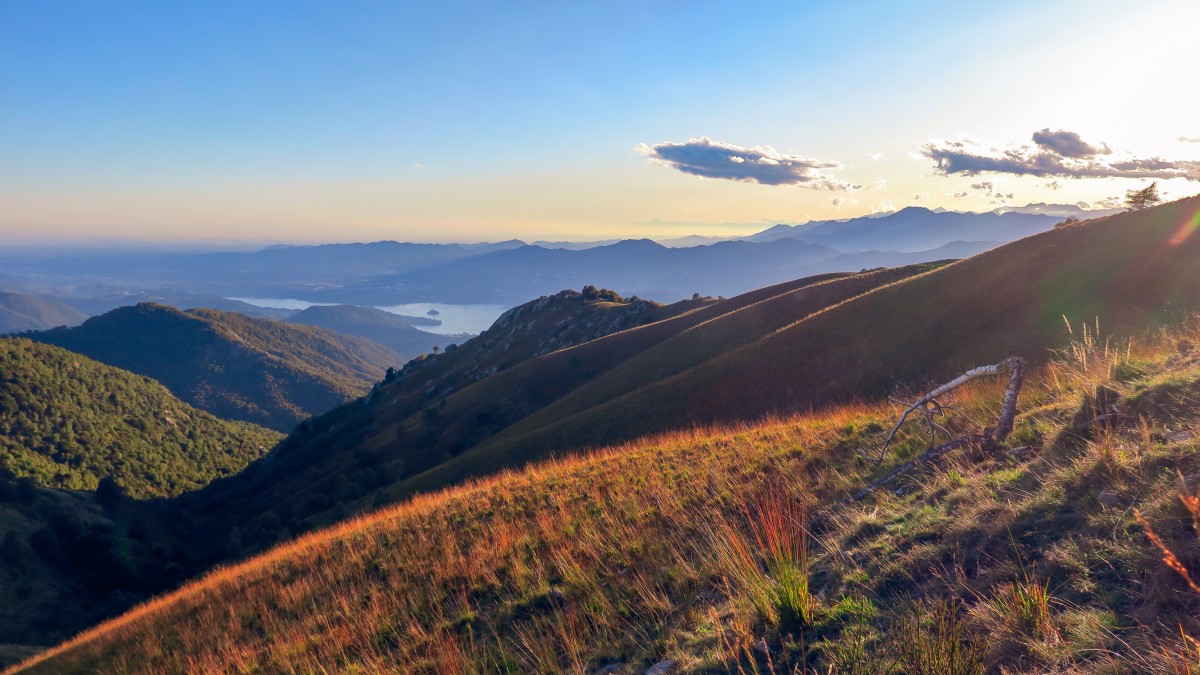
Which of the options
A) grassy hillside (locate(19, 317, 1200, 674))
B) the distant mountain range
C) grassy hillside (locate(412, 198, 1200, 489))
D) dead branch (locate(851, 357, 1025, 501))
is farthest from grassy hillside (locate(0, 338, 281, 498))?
dead branch (locate(851, 357, 1025, 501))

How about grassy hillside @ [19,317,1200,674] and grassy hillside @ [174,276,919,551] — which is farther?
grassy hillside @ [174,276,919,551]

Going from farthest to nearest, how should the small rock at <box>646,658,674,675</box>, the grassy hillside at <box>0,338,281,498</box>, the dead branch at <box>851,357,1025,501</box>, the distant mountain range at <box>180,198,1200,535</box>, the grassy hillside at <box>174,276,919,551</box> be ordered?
the grassy hillside at <box>0,338,281,498</box> → the grassy hillside at <box>174,276,919,551</box> → the distant mountain range at <box>180,198,1200,535</box> → the dead branch at <box>851,357,1025,501</box> → the small rock at <box>646,658,674,675</box>

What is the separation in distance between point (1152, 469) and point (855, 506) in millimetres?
2647

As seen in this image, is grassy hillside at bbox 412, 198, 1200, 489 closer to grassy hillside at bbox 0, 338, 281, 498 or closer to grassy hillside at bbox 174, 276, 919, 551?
grassy hillside at bbox 174, 276, 919, 551

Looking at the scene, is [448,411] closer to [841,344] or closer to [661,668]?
[841,344]

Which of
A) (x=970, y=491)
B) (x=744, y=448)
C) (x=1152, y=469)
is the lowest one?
(x=744, y=448)

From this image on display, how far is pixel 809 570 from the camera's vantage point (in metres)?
5.04

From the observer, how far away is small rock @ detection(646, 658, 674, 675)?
4073 millimetres

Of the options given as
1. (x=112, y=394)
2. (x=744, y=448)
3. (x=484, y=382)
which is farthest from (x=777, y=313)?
(x=112, y=394)

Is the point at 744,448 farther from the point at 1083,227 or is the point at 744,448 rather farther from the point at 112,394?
the point at 112,394

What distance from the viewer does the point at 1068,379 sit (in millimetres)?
8422

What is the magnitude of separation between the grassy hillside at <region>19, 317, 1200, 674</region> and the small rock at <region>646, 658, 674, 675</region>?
11 cm

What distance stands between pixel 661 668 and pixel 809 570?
1.83m

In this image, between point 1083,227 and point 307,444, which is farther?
point 307,444
